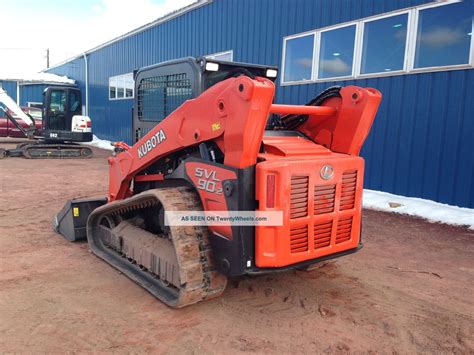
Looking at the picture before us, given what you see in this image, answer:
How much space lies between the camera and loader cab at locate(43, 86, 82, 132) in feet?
49.1

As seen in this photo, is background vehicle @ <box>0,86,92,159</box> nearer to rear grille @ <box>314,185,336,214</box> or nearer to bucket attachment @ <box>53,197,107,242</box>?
bucket attachment @ <box>53,197,107,242</box>

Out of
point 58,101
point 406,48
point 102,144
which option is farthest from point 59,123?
point 406,48

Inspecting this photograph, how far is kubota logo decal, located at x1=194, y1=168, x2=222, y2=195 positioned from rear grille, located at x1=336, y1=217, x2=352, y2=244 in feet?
3.39

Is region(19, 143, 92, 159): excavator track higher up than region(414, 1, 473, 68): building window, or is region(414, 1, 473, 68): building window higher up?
region(414, 1, 473, 68): building window

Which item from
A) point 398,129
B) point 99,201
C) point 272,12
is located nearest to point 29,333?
point 99,201

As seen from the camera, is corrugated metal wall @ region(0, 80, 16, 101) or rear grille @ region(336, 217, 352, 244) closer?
rear grille @ region(336, 217, 352, 244)

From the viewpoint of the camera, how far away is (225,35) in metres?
11.7

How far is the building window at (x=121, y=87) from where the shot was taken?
17.8 metres

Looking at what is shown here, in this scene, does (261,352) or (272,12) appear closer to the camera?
(261,352)

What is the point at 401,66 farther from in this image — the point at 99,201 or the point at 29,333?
the point at 29,333

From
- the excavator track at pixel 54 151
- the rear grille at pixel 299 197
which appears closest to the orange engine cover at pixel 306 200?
the rear grille at pixel 299 197

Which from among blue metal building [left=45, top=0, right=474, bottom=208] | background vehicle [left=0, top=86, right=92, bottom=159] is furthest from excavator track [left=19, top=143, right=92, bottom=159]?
blue metal building [left=45, top=0, right=474, bottom=208]

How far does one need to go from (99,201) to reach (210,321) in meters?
2.59

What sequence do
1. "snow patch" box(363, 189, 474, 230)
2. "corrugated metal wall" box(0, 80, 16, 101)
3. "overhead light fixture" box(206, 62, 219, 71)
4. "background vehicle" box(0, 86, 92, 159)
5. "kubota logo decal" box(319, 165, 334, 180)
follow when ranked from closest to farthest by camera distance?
"kubota logo decal" box(319, 165, 334, 180) → "overhead light fixture" box(206, 62, 219, 71) → "snow patch" box(363, 189, 474, 230) → "background vehicle" box(0, 86, 92, 159) → "corrugated metal wall" box(0, 80, 16, 101)
